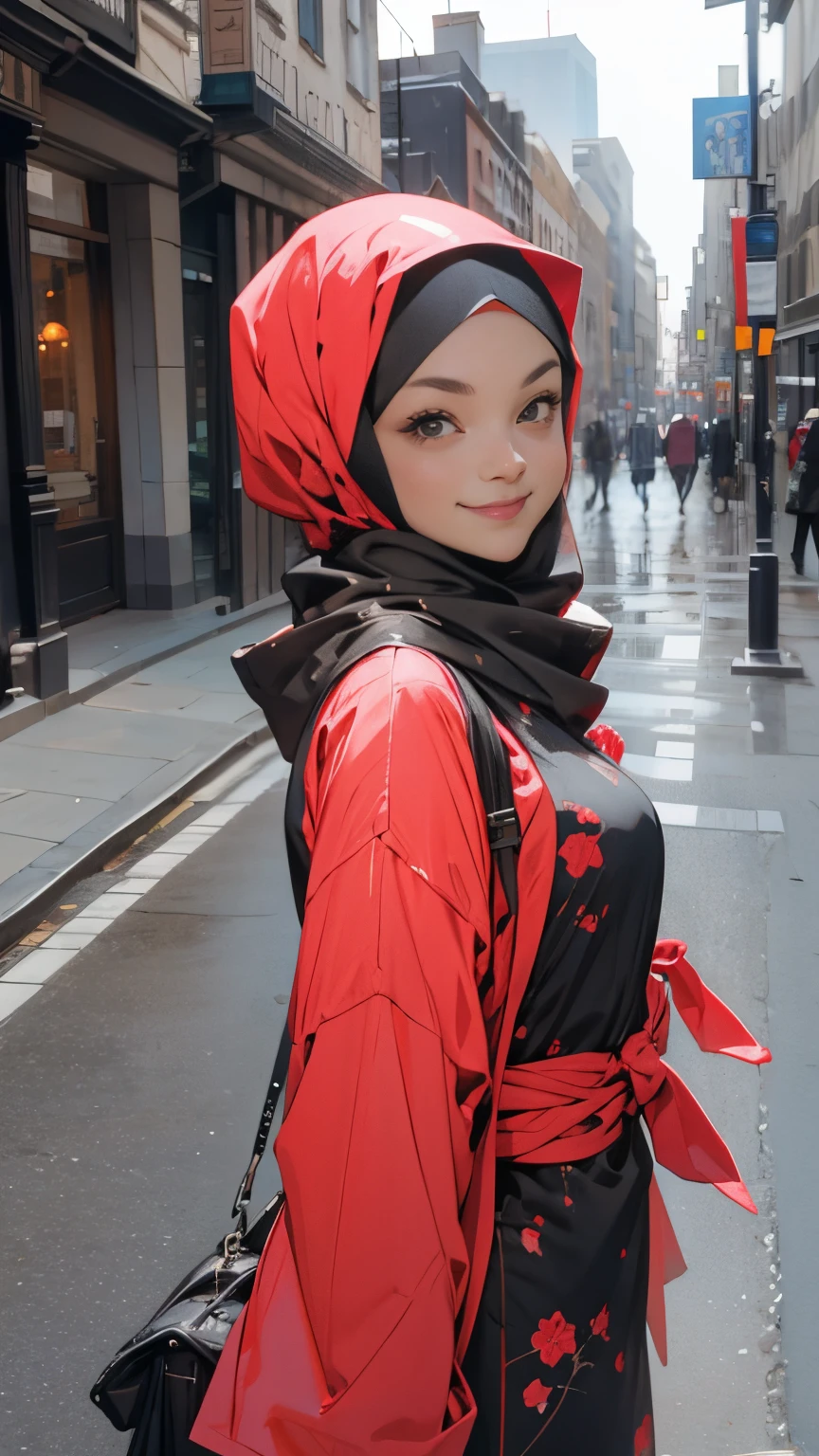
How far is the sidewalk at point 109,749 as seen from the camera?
630 centimetres

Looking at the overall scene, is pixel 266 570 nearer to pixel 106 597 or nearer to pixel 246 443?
pixel 106 597

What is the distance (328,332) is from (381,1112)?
802 mm

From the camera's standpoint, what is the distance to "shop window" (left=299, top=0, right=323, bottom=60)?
16125 millimetres

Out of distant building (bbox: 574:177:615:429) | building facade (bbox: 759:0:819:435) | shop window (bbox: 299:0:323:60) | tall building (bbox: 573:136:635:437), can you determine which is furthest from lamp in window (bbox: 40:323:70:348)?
tall building (bbox: 573:136:635:437)

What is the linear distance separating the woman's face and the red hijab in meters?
0.06

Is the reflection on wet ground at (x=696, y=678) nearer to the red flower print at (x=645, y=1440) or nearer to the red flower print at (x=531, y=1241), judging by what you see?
the red flower print at (x=645, y=1440)

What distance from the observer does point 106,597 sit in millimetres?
13117

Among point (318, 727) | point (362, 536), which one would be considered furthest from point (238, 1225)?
point (362, 536)

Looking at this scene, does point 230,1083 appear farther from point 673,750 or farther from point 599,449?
point 599,449

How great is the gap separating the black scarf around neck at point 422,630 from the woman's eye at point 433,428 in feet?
0.36

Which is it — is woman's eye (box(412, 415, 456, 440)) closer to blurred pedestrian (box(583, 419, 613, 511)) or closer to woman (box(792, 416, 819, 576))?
woman (box(792, 416, 819, 576))

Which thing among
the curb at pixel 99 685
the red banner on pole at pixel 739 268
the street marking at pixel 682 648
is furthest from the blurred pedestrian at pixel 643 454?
the street marking at pixel 682 648

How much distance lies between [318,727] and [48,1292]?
7.88ft

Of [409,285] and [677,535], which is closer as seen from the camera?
[409,285]
